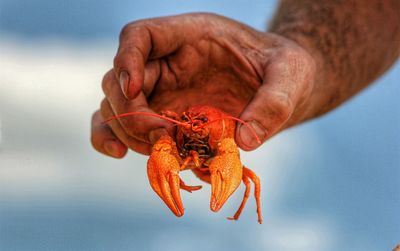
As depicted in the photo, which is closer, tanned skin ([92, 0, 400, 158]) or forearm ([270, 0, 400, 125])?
tanned skin ([92, 0, 400, 158])

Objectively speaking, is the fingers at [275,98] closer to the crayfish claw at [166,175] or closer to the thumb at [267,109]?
the thumb at [267,109]

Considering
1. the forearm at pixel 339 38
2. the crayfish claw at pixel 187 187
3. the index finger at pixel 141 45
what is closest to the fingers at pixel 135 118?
the index finger at pixel 141 45

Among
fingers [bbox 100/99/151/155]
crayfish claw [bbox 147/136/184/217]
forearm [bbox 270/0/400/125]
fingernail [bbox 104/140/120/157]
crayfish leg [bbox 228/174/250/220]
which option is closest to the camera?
crayfish claw [bbox 147/136/184/217]

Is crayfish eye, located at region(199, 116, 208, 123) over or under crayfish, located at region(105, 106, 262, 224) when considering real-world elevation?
over

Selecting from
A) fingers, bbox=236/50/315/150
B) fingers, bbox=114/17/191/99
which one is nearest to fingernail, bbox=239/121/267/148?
fingers, bbox=236/50/315/150

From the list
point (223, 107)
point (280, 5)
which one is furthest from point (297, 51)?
point (280, 5)

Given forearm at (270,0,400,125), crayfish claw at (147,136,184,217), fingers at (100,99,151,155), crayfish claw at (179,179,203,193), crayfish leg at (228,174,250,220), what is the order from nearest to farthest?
1. crayfish claw at (147,136,184,217)
2. crayfish claw at (179,179,203,193)
3. crayfish leg at (228,174,250,220)
4. fingers at (100,99,151,155)
5. forearm at (270,0,400,125)

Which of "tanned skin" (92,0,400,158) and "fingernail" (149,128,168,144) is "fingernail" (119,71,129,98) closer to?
"tanned skin" (92,0,400,158)
